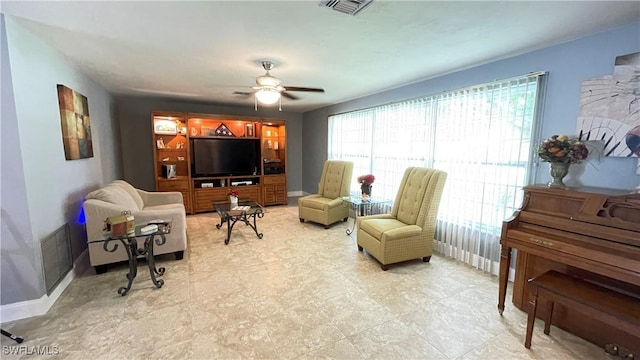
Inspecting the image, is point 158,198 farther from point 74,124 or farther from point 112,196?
point 74,124

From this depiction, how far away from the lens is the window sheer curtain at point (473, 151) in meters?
2.77

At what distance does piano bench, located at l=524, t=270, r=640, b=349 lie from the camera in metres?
1.57

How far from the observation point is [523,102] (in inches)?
107

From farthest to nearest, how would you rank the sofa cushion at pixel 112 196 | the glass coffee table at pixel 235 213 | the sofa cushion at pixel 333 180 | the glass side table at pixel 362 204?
the sofa cushion at pixel 333 180, the glass side table at pixel 362 204, the glass coffee table at pixel 235 213, the sofa cushion at pixel 112 196

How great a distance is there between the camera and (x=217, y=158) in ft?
19.2

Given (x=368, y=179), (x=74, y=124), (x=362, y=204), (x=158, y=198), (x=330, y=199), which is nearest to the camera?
(x=74, y=124)

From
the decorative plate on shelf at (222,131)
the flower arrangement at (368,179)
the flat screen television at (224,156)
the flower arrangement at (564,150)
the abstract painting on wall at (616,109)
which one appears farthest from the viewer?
the decorative plate on shelf at (222,131)

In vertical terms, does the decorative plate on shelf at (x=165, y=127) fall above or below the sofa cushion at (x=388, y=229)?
above

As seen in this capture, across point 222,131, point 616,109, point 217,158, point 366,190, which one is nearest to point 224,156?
point 217,158

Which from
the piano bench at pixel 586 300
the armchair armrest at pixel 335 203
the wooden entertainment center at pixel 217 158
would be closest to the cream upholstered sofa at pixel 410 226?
the armchair armrest at pixel 335 203

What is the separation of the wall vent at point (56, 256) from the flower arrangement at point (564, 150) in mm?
4431

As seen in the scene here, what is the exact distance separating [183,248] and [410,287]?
2.69 m

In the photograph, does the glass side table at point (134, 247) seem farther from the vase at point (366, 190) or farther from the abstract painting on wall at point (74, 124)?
the vase at point (366, 190)

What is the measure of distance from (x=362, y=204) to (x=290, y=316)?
213cm
